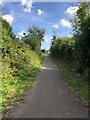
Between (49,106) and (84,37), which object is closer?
(49,106)

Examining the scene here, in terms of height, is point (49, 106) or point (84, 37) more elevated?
point (84, 37)

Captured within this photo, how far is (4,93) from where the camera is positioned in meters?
13.1

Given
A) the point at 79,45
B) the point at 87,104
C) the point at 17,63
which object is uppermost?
the point at 79,45

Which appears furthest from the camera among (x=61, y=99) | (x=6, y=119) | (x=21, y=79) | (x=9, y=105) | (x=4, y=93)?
(x=21, y=79)

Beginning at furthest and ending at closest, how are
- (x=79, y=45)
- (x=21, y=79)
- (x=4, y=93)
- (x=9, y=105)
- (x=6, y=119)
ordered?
(x=79, y=45), (x=21, y=79), (x=4, y=93), (x=9, y=105), (x=6, y=119)

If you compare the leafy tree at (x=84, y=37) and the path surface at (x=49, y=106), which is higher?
the leafy tree at (x=84, y=37)

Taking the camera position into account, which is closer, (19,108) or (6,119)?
(6,119)

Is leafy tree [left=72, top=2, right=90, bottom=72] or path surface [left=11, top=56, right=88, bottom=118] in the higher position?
leafy tree [left=72, top=2, right=90, bottom=72]

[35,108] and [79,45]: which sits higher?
[79,45]

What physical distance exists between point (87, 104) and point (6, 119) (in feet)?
13.1

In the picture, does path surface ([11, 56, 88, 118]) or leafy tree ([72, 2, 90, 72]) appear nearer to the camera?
path surface ([11, 56, 88, 118])

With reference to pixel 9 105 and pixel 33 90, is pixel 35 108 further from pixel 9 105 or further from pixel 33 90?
pixel 33 90

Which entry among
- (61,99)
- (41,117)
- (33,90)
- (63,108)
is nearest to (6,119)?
(41,117)

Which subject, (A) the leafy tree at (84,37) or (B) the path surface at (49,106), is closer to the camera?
(B) the path surface at (49,106)
